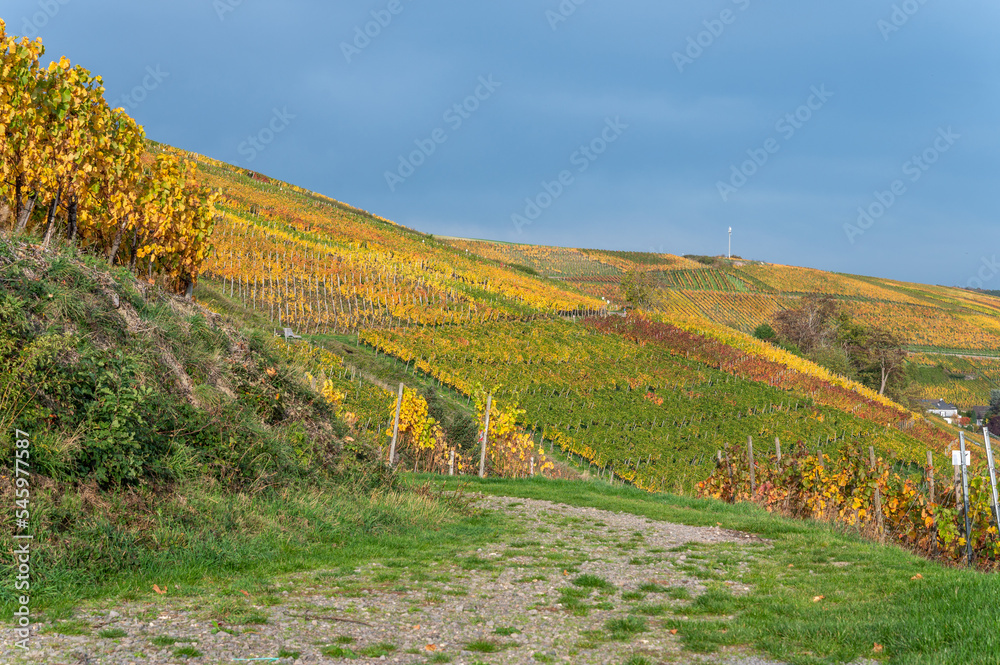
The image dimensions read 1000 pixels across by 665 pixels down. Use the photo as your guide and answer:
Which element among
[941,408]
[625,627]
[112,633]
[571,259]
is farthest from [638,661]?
[571,259]

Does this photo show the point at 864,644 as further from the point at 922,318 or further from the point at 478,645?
the point at 922,318

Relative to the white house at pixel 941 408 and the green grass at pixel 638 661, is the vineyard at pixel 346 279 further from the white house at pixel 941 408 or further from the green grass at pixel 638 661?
the white house at pixel 941 408

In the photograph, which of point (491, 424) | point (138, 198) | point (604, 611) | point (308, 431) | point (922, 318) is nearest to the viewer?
point (604, 611)

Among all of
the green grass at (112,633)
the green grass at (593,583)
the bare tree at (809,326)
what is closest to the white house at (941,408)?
the bare tree at (809,326)

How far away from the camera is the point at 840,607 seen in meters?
6.55

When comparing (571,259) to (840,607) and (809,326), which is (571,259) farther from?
(840,607)

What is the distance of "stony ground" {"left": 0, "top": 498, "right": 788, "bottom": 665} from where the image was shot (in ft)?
16.9

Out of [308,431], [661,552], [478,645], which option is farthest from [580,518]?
[478,645]

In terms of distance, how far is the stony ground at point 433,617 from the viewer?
5141 mm

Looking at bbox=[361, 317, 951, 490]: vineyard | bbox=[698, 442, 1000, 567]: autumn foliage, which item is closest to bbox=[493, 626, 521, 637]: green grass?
bbox=[698, 442, 1000, 567]: autumn foliage

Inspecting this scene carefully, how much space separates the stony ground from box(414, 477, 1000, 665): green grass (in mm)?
259

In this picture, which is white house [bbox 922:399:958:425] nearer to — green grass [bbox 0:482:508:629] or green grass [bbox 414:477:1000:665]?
green grass [bbox 414:477:1000:665]

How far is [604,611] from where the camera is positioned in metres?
6.79

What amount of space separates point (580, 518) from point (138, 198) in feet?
34.3
